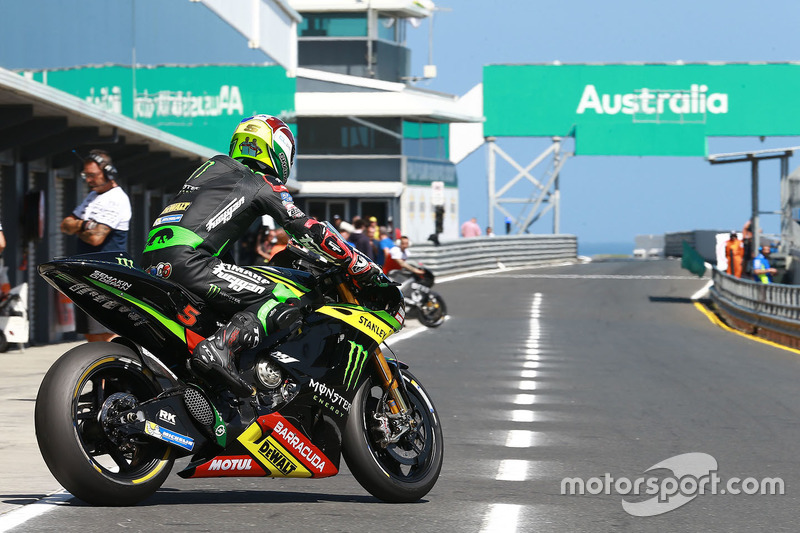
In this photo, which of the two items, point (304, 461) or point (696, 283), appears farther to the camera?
point (696, 283)

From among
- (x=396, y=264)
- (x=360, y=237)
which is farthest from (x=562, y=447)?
(x=396, y=264)

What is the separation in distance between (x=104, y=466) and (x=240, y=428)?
58 centimetres

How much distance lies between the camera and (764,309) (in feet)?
74.0

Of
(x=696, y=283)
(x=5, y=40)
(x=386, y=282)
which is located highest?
(x=5, y=40)

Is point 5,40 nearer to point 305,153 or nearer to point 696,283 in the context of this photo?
point 696,283

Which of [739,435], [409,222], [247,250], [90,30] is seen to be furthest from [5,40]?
[409,222]

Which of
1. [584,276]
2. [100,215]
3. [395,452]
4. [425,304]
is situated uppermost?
[100,215]

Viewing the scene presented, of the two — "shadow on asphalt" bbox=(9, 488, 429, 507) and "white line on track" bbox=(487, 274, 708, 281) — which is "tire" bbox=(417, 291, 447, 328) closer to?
"shadow on asphalt" bbox=(9, 488, 429, 507)

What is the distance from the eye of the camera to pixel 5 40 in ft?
49.0

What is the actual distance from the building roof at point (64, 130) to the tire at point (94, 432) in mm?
7672

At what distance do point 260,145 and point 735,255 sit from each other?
89.0 feet

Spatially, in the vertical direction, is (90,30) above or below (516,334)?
above

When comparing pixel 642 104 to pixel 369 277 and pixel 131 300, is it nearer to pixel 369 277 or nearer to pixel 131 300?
pixel 369 277

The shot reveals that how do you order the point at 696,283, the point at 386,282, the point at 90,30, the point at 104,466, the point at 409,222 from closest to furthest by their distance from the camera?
the point at 104,466
the point at 386,282
the point at 90,30
the point at 696,283
the point at 409,222
